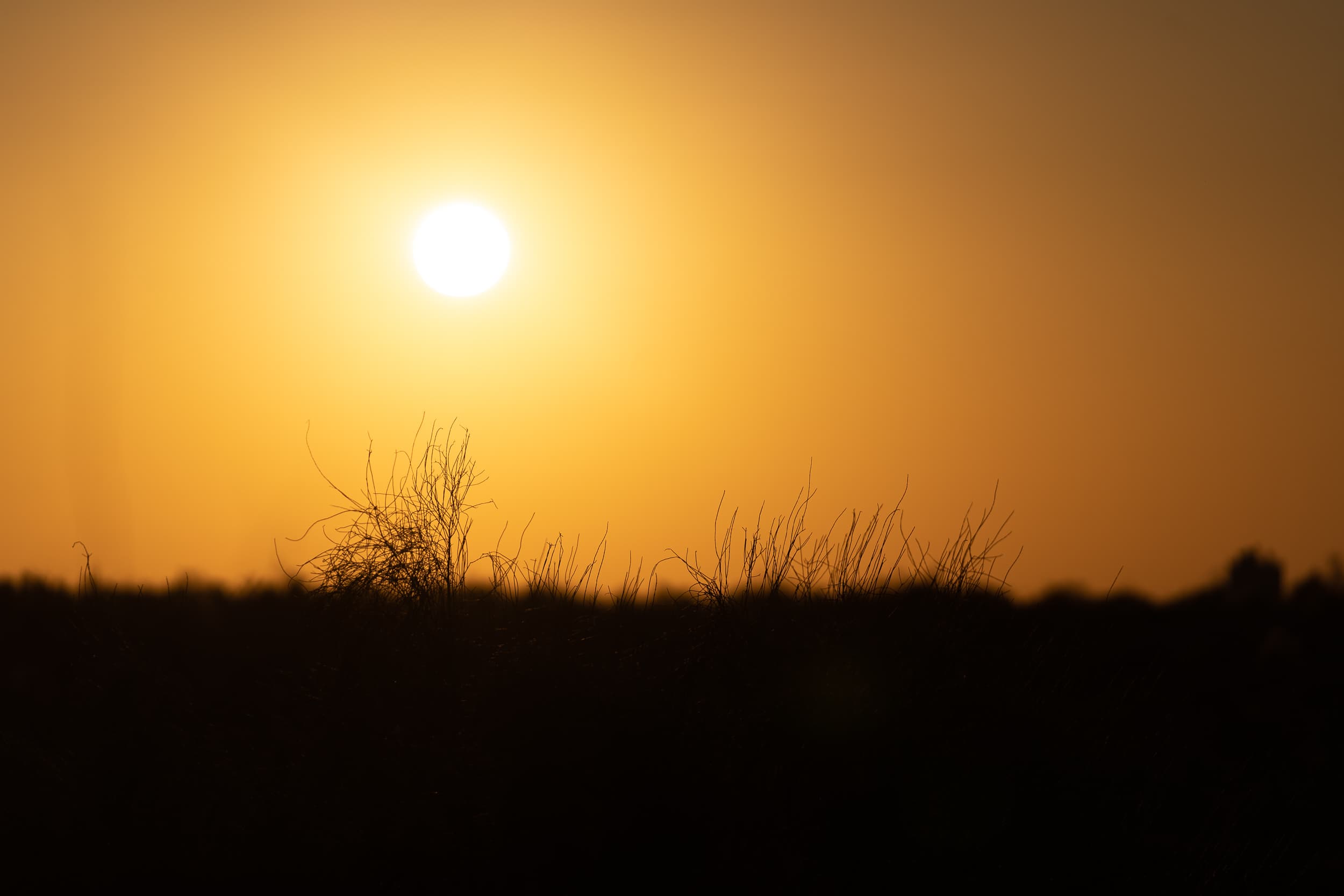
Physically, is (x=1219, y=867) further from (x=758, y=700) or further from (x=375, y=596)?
(x=375, y=596)

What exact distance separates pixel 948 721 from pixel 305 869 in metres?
5.46

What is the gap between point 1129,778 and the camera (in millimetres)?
12234

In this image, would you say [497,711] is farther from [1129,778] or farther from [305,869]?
[1129,778]

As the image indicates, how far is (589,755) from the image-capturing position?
367 inches

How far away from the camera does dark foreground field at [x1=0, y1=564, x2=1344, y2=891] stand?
899 centimetres

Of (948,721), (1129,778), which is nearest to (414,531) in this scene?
(948,721)

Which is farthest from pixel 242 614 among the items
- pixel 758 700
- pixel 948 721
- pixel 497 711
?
pixel 948 721

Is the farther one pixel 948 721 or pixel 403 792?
pixel 948 721

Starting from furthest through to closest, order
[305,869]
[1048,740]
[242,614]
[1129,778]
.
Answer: [242,614], [1129,778], [1048,740], [305,869]

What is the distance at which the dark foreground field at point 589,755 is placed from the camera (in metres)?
8.99

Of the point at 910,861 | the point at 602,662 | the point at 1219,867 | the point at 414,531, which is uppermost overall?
the point at 414,531

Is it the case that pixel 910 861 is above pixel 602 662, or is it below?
below

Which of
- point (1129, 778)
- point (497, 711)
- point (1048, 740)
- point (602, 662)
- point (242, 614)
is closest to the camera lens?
point (497, 711)

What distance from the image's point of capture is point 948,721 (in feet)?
34.3
